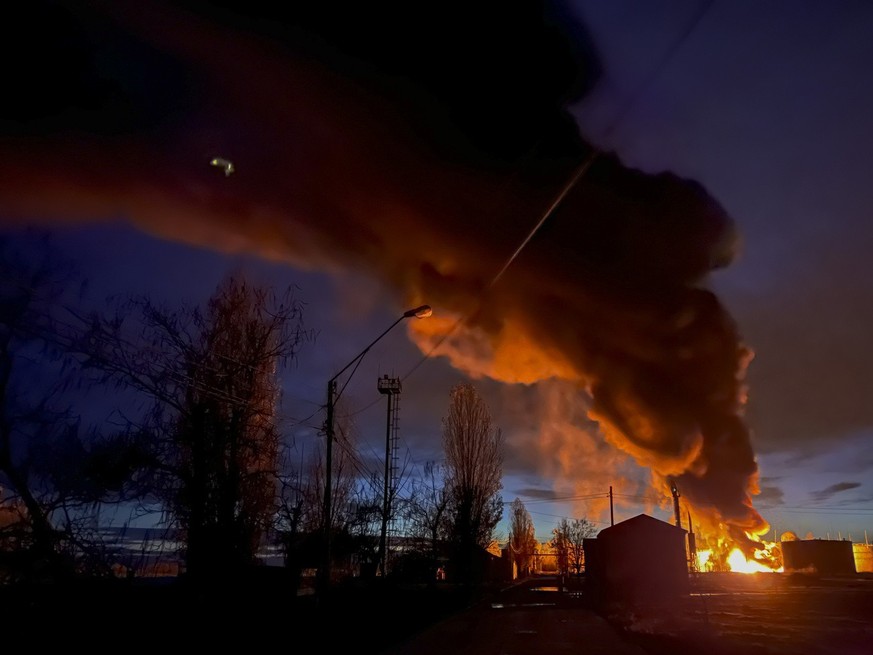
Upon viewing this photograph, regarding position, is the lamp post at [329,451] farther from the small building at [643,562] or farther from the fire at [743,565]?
the fire at [743,565]

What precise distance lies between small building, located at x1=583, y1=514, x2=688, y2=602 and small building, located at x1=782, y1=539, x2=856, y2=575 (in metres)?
33.0

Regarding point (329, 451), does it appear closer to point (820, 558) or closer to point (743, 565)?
point (743, 565)

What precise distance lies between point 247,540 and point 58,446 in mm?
7536

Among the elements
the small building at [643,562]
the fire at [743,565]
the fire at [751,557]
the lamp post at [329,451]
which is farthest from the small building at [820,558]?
the lamp post at [329,451]

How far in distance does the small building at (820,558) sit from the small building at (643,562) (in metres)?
33.0

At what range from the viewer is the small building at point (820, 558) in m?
70.2

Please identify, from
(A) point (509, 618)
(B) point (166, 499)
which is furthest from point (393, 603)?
(B) point (166, 499)

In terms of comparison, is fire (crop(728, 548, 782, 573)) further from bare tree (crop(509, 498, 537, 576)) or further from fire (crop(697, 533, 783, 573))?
bare tree (crop(509, 498, 537, 576))

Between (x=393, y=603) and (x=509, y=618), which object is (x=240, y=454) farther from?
(x=509, y=618)

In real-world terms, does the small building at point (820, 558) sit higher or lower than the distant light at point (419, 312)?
lower

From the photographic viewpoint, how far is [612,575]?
46.2 m

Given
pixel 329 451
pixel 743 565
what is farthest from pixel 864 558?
pixel 329 451

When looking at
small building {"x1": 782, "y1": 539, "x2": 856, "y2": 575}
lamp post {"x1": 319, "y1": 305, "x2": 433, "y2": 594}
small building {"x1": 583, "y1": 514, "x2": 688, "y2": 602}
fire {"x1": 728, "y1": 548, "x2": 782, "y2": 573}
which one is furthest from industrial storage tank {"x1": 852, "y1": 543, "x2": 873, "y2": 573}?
lamp post {"x1": 319, "y1": 305, "x2": 433, "y2": 594}

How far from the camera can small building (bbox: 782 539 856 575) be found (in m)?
70.2
